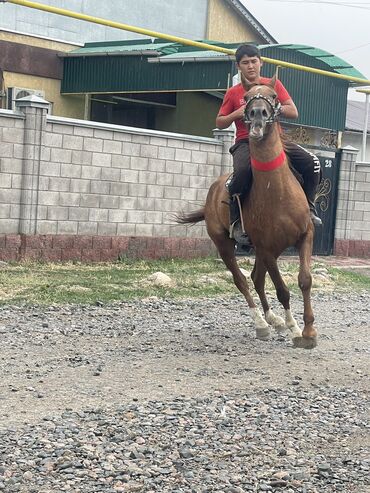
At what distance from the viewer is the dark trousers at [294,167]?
9016mm

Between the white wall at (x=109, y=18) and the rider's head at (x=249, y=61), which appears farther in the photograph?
the white wall at (x=109, y=18)

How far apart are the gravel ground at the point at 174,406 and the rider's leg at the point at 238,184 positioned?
43.0 inches

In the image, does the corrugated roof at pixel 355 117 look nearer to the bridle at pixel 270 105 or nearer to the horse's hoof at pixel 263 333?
the horse's hoof at pixel 263 333

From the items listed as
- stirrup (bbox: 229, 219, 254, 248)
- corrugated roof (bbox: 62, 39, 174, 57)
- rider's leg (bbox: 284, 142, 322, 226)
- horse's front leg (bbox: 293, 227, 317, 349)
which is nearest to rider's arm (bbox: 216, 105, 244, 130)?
rider's leg (bbox: 284, 142, 322, 226)

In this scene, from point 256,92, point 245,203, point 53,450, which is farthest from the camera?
point 245,203

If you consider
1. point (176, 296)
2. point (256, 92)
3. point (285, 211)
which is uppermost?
point (256, 92)

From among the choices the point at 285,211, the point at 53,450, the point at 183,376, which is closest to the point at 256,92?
the point at 285,211

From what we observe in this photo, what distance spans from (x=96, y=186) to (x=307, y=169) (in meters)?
7.07

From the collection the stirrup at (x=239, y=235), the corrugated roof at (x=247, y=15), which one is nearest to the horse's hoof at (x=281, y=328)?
the stirrup at (x=239, y=235)

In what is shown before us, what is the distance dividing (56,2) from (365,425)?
20.9m

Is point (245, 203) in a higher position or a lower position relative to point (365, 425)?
higher

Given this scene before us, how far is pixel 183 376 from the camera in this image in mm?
7582

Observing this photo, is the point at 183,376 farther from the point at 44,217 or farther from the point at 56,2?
the point at 56,2

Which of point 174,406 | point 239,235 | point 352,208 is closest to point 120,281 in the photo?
point 239,235
